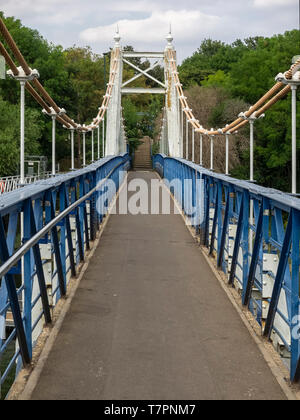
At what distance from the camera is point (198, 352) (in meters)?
4.16

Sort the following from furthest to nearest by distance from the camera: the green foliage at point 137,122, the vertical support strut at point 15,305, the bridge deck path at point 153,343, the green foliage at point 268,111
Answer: the green foliage at point 137,122 → the green foliage at point 268,111 → the bridge deck path at point 153,343 → the vertical support strut at point 15,305

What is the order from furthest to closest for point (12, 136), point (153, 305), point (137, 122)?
1. point (137, 122)
2. point (12, 136)
3. point (153, 305)

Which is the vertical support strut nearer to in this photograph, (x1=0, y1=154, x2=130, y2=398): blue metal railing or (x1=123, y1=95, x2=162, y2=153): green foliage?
(x1=0, y1=154, x2=130, y2=398): blue metal railing

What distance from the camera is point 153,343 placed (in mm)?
4309

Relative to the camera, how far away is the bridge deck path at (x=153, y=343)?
3.56 m

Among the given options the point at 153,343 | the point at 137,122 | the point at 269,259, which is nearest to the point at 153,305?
the point at 153,343

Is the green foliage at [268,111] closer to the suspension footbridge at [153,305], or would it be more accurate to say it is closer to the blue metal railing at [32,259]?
the suspension footbridge at [153,305]

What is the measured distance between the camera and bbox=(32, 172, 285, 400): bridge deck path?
3.56 m

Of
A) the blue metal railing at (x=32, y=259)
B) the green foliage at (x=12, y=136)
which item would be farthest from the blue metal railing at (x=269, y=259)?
the green foliage at (x=12, y=136)

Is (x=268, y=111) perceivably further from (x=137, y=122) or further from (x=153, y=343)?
(x=153, y=343)

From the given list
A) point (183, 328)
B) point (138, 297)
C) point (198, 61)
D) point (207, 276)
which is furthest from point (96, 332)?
point (198, 61)

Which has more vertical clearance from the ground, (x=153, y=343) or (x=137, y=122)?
(x=137, y=122)

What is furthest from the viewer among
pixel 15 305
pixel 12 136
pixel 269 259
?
pixel 12 136

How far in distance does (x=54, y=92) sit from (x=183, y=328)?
4111 cm
